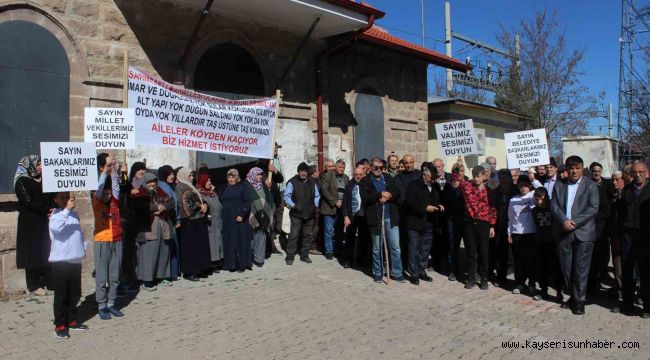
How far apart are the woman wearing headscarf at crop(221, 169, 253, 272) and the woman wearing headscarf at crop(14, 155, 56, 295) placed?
2.62 m

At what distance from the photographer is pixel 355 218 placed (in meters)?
9.01

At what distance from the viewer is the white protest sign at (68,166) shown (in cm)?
529

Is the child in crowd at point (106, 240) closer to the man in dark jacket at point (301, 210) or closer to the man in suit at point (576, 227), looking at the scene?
the man in dark jacket at point (301, 210)

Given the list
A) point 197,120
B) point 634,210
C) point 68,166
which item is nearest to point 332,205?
point 197,120

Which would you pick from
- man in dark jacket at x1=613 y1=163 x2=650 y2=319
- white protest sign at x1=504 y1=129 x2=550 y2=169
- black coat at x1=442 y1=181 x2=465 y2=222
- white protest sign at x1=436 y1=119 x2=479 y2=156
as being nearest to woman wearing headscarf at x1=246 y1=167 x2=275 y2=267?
black coat at x1=442 y1=181 x2=465 y2=222

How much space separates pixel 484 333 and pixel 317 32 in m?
7.30

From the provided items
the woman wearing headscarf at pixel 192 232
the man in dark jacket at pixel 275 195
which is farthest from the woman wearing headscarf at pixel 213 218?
the man in dark jacket at pixel 275 195

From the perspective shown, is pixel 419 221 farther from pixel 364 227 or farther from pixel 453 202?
pixel 364 227

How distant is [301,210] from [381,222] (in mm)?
1703

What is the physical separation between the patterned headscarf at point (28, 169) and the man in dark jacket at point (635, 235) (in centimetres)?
770

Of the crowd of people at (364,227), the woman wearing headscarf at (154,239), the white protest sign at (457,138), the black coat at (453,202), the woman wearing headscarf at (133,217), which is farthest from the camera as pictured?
the white protest sign at (457,138)

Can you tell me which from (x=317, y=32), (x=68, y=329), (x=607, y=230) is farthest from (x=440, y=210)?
(x=68, y=329)

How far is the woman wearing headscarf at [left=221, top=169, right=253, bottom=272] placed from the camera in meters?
8.26

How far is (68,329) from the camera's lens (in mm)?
5312
